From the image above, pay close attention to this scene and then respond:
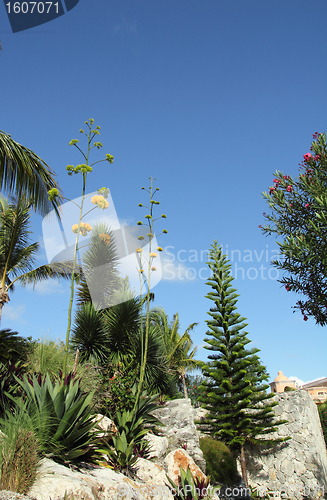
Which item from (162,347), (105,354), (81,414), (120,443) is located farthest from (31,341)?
(81,414)

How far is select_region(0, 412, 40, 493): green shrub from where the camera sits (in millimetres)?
2377

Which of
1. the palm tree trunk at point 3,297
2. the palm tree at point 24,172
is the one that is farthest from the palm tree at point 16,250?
the palm tree at point 24,172

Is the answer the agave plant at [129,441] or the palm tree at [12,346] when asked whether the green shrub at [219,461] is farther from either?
the palm tree at [12,346]

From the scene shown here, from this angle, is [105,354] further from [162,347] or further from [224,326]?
[224,326]

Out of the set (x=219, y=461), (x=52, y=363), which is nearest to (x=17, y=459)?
(x=52, y=363)

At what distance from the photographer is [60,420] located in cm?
325

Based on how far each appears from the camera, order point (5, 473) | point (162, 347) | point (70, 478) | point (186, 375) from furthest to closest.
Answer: point (186, 375)
point (162, 347)
point (70, 478)
point (5, 473)

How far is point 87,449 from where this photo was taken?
3.27 meters

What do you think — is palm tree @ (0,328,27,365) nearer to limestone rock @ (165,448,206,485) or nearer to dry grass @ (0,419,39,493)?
limestone rock @ (165,448,206,485)

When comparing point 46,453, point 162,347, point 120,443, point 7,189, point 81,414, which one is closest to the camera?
point 46,453

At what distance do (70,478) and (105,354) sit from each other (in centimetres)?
762

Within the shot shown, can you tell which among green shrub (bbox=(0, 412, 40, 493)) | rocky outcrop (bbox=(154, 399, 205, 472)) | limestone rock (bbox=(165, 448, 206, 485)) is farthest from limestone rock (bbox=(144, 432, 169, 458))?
green shrub (bbox=(0, 412, 40, 493))

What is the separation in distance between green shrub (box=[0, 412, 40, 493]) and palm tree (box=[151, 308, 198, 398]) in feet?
54.3

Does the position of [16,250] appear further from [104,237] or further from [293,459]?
[293,459]
